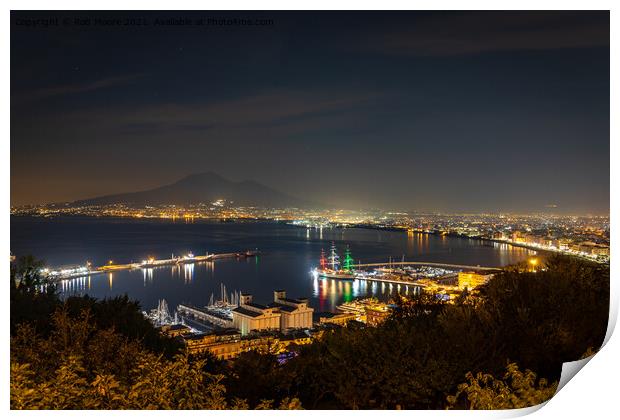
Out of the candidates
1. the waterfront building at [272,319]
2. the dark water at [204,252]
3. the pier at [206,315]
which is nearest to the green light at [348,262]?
the dark water at [204,252]

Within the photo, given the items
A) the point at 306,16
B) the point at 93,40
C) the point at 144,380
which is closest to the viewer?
the point at 144,380

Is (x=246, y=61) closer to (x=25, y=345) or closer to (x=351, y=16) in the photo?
(x=351, y=16)

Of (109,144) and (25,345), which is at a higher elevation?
(109,144)

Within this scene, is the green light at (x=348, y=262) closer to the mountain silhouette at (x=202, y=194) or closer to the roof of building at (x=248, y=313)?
the mountain silhouette at (x=202, y=194)

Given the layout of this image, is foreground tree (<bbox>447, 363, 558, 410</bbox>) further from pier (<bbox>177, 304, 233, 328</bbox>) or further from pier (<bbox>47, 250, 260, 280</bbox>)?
pier (<bbox>47, 250, 260, 280</bbox>)

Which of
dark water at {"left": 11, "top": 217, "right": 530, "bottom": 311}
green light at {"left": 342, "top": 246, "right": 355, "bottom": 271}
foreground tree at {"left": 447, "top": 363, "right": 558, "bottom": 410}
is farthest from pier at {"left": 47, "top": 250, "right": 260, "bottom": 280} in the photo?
foreground tree at {"left": 447, "top": 363, "right": 558, "bottom": 410}
